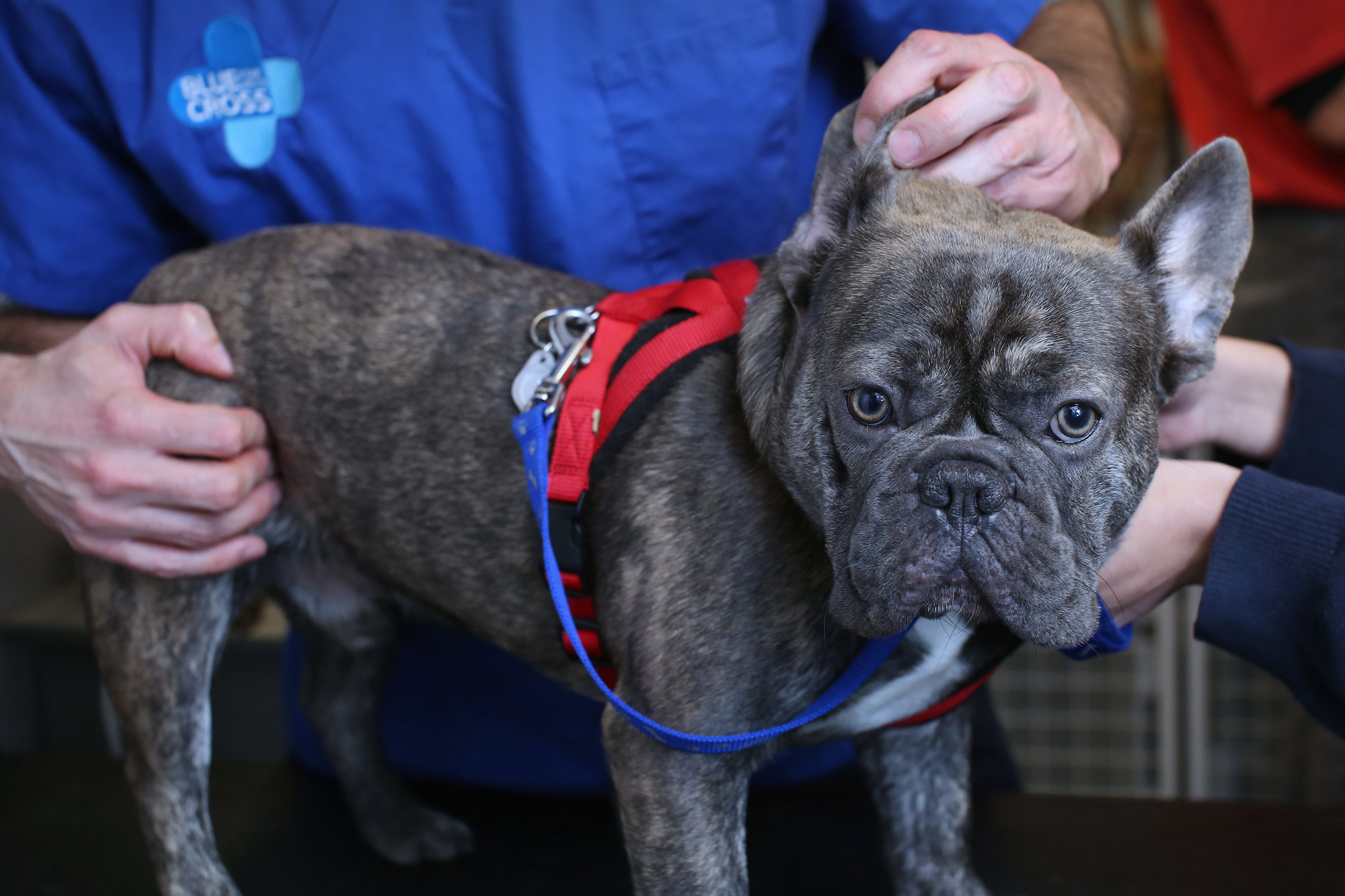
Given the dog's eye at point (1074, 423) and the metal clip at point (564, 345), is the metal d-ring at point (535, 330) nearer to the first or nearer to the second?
the metal clip at point (564, 345)

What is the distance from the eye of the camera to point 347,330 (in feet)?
5.16

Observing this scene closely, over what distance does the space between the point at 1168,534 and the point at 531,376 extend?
0.83 m

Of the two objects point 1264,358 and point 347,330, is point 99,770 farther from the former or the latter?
point 1264,358

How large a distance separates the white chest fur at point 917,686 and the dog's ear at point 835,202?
0.41 meters

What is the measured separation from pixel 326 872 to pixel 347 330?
0.88 m

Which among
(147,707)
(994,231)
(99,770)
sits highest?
(994,231)

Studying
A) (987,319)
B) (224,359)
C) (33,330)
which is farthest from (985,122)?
(33,330)

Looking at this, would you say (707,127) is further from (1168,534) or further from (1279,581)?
(1279,581)

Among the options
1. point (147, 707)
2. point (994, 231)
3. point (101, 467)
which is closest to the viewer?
point (994, 231)

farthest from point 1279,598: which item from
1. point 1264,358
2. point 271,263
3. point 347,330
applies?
point 271,263

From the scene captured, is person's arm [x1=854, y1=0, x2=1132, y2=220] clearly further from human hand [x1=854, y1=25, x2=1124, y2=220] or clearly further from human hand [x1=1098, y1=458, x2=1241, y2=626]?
human hand [x1=1098, y1=458, x2=1241, y2=626]

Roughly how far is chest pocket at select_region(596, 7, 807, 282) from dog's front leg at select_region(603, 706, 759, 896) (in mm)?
837

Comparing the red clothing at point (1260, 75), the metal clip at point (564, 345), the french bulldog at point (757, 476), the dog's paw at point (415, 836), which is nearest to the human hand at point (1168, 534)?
the french bulldog at point (757, 476)

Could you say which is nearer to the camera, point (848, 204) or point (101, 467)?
point (848, 204)
